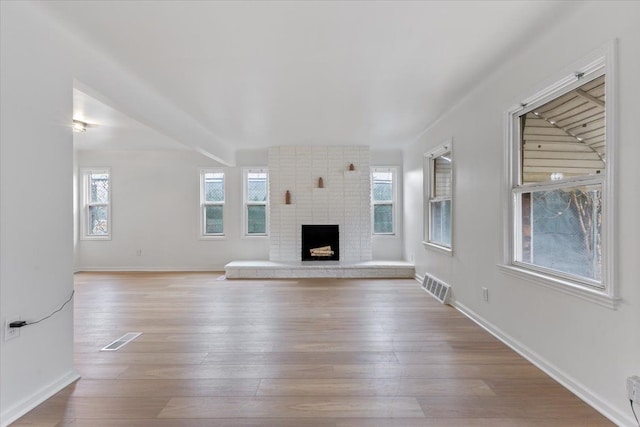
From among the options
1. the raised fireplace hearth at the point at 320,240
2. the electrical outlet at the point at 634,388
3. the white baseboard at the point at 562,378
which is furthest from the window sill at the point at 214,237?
the electrical outlet at the point at 634,388

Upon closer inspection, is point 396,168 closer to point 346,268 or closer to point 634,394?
point 346,268

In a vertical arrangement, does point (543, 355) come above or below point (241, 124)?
below

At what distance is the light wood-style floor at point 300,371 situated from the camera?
1.84 m

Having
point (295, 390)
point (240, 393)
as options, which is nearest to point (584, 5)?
point (295, 390)

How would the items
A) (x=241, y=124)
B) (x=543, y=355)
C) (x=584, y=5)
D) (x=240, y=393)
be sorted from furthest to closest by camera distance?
1. (x=241, y=124)
2. (x=543, y=355)
3. (x=240, y=393)
4. (x=584, y=5)

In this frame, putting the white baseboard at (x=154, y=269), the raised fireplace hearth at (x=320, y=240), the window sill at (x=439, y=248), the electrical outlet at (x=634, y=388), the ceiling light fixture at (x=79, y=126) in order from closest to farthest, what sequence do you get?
the electrical outlet at (x=634, y=388) < the window sill at (x=439, y=248) < the ceiling light fixture at (x=79, y=126) < the raised fireplace hearth at (x=320, y=240) < the white baseboard at (x=154, y=269)

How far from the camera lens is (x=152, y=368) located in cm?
240

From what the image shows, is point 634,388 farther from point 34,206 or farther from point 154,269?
point 154,269

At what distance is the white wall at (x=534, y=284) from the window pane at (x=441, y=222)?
448 mm

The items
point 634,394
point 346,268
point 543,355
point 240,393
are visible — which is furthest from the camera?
point 346,268

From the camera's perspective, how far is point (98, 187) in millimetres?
6562

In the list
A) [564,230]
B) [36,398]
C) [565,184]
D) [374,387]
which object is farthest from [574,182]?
[36,398]

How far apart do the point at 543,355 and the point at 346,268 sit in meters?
3.56

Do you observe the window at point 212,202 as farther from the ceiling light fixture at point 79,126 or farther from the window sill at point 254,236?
the ceiling light fixture at point 79,126
